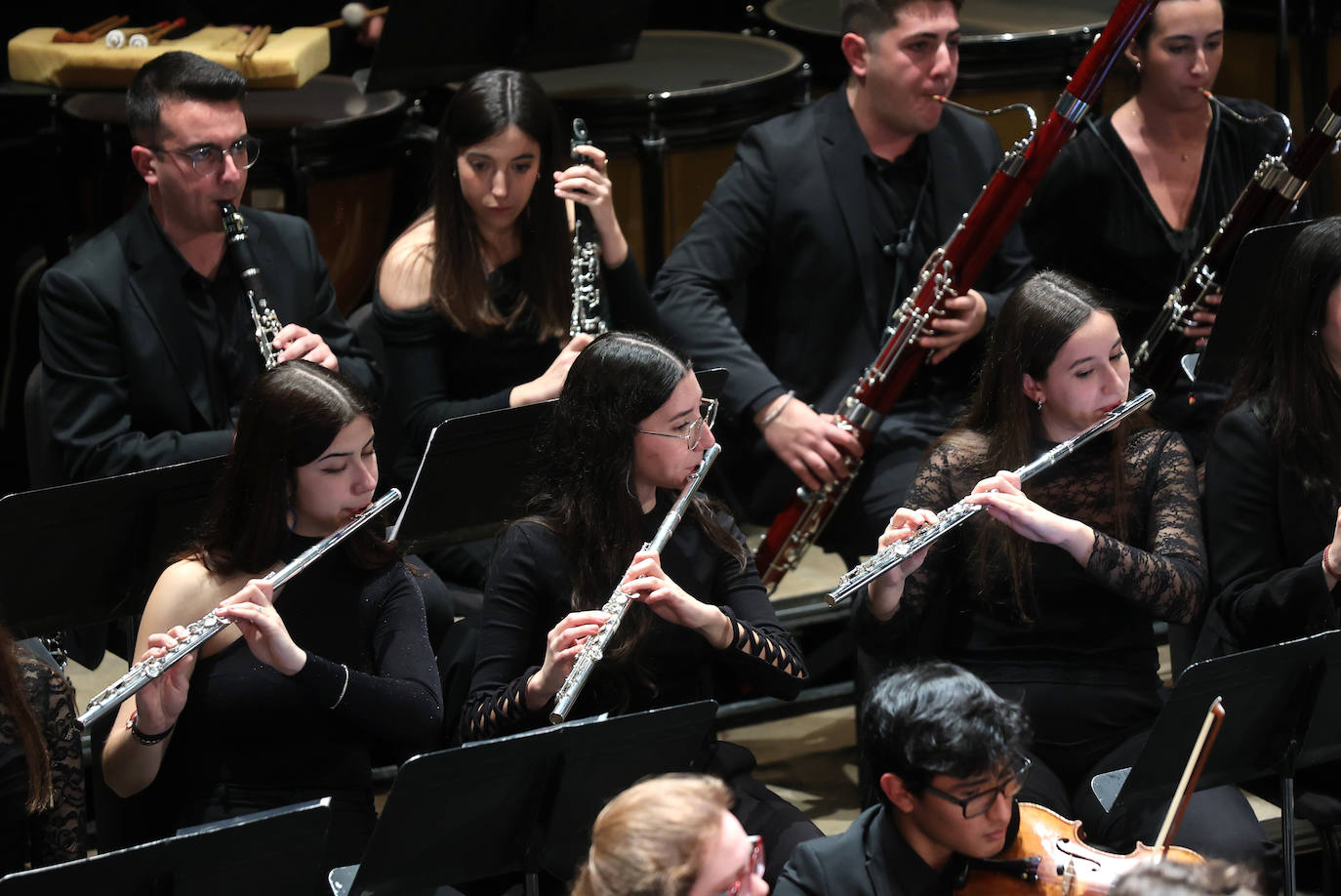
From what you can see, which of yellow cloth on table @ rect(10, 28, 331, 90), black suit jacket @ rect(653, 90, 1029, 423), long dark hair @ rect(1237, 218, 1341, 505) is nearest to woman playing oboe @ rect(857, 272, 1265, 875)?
long dark hair @ rect(1237, 218, 1341, 505)

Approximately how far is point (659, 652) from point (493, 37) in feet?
6.60

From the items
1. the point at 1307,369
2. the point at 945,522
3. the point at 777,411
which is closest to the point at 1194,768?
the point at 945,522

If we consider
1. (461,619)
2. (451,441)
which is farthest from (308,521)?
(461,619)

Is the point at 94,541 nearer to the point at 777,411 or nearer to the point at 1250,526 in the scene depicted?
the point at 777,411

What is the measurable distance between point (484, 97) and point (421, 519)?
922 mm

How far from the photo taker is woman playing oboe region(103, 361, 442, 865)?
2340 millimetres

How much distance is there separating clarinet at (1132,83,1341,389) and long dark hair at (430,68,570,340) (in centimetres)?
117

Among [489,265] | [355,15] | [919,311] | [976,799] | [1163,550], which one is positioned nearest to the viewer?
[976,799]

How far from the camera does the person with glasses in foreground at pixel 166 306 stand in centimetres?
298

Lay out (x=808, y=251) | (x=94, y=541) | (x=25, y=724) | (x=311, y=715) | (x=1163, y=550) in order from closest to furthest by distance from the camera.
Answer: (x=25, y=724) < (x=311, y=715) < (x=94, y=541) < (x=1163, y=550) < (x=808, y=251)

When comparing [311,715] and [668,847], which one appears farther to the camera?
[311,715]

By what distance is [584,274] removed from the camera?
3314 mm

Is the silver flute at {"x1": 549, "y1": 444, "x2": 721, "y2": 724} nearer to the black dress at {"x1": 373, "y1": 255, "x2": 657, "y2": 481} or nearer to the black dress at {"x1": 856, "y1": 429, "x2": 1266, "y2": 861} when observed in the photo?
the black dress at {"x1": 856, "y1": 429, "x2": 1266, "y2": 861}

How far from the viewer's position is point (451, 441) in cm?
272
